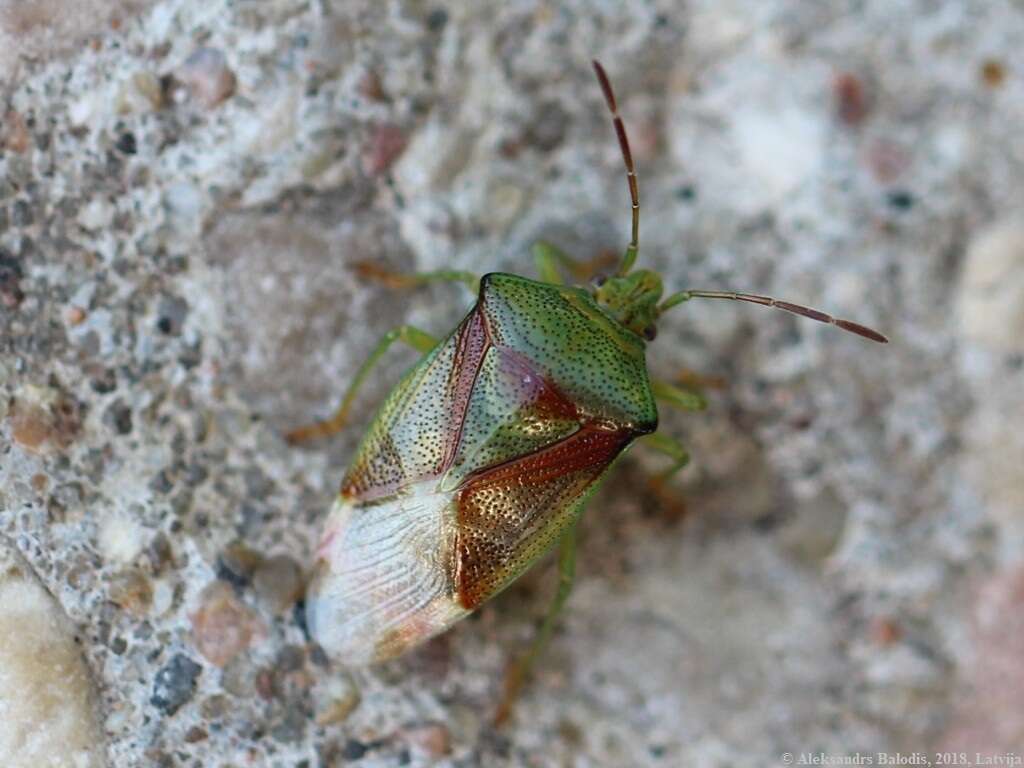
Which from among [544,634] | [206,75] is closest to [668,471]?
[544,634]

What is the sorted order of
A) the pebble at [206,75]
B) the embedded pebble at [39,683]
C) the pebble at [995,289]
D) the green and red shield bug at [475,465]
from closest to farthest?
the embedded pebble at [39,683]
the green and red shield bug at [475,465]
the pebble at [206,75]
the pebble at [995,289]

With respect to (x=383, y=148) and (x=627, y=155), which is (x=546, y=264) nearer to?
(x=627, y=155)

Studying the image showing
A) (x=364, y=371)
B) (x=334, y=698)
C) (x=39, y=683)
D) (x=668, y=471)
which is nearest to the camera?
(x=39, y=683)

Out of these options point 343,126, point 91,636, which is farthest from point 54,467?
point 343,126

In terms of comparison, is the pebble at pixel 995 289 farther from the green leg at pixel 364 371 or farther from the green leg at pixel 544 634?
the green leg at pixel 364 371

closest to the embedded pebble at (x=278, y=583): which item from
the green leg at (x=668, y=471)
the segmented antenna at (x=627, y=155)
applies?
the green leg at (x=668, y=471)

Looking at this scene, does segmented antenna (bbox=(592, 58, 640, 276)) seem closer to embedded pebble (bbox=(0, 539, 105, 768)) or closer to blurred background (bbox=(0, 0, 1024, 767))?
blurred background (bbox=(0, 0, 1024, 767))

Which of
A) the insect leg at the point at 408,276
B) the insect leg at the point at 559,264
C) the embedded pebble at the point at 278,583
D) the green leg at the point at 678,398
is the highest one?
the insect leg at the point at 408,276
